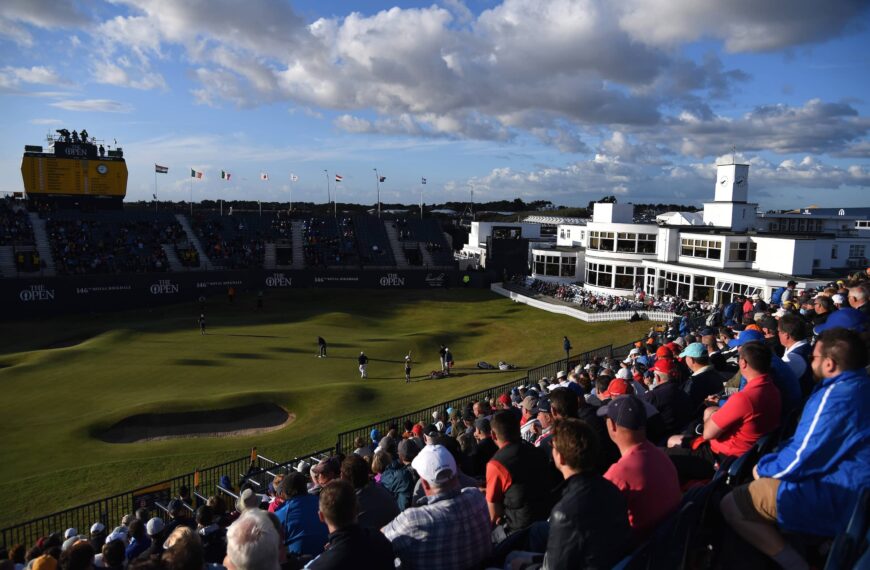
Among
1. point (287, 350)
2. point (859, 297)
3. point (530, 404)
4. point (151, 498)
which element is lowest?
point (287, 350)

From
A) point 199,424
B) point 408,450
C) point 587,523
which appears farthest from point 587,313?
point 587,523

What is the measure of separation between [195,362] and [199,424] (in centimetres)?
836

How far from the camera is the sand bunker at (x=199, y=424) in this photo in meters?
19.8

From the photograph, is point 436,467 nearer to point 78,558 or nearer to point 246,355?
point 78,558

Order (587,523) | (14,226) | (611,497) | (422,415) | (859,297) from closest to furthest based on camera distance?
(587,523) → (611,497) → (859,297) → (422,415) → (14,226)

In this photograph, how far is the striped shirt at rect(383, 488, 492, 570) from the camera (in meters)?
4.57

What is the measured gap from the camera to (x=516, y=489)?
5398mm

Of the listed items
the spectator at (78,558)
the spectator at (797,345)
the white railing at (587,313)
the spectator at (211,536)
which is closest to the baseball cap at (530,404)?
the spectator at (797,345)

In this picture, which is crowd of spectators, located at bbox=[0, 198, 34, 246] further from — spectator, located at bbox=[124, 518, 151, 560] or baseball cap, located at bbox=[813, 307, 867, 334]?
baseball cap, located at bbox=[813, 307, 867, 334]

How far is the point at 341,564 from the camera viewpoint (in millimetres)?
4066

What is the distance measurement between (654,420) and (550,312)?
125 ft

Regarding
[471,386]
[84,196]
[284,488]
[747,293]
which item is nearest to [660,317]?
[747,293]

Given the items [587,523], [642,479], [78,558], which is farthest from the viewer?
[78,558]

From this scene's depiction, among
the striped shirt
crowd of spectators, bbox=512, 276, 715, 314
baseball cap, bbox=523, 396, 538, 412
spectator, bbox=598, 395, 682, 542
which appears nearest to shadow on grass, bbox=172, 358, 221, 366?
baseball cap, bbox=523, 396, 538, 412
